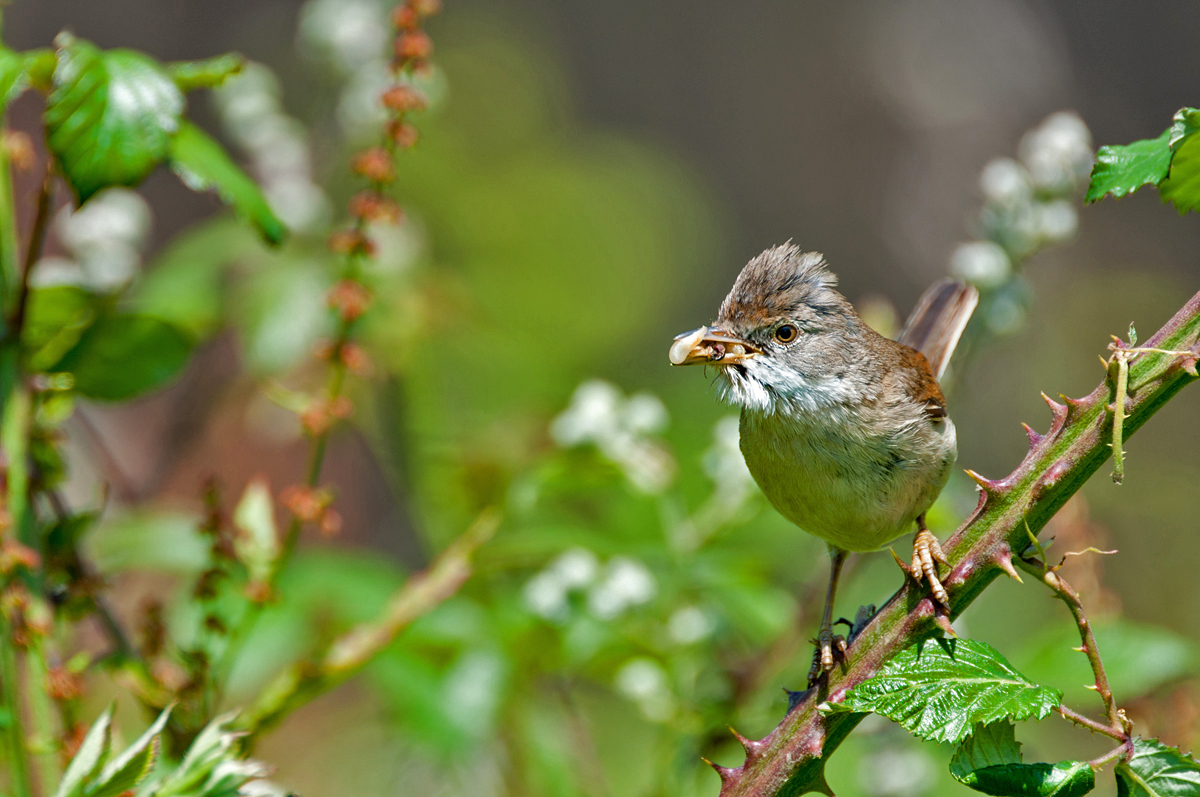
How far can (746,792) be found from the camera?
119 cm

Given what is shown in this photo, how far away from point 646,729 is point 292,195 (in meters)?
2.32

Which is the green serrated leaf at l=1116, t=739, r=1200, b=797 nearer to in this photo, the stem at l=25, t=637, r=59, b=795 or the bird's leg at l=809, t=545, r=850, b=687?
the bird's leg at l=809, t=545, r=850, b=687

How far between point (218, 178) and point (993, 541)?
3.62 feet

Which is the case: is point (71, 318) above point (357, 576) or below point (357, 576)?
above

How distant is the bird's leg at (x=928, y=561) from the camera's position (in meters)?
1.09

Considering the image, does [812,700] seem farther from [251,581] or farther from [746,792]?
[251,581]

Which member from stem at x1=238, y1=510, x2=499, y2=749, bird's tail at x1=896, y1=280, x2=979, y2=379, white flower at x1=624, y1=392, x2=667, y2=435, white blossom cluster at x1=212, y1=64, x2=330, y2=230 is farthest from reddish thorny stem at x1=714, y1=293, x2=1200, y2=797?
white blossom cluster at x1=212, y1=64, x2=330, y2=230

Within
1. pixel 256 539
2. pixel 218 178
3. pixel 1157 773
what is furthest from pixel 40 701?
pixel 1157 773

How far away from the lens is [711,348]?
70.2 inches

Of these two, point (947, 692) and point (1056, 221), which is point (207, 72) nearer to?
point (947, 692)

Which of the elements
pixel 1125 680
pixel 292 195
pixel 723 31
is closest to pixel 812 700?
pixel 1125 680

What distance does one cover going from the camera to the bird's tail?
235 cm

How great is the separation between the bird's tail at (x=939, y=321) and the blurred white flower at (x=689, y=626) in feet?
2.44

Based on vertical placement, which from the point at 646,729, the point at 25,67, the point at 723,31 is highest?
the point at 25,67
